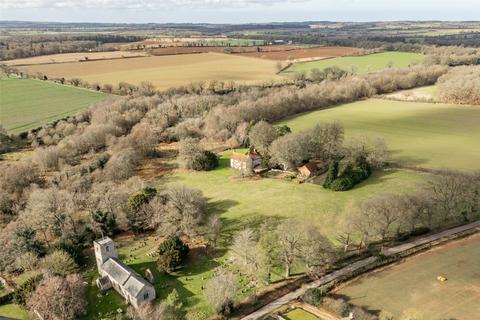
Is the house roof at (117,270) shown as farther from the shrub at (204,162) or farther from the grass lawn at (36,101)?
the grass lawn at (36,101)

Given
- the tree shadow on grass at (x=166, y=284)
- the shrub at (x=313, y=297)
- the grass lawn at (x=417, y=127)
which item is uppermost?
the grass lawn at (x=417, y=127)

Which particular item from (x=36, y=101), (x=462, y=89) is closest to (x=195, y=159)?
A: (x=36, y=101)

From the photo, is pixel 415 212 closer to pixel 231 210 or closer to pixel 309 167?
pixel 309 167

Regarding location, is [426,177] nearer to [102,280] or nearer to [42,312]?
[102,280]

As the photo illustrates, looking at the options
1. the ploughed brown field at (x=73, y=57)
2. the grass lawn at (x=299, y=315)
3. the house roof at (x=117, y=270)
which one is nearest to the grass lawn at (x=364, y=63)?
the ploughed brown field at (x=73, y=57)

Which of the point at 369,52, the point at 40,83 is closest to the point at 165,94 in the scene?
the point at 40,83

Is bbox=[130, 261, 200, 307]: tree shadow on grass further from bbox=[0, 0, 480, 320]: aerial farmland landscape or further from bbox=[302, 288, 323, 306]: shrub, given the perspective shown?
bbox=[302, 288, 323, 306]: shrub
